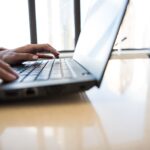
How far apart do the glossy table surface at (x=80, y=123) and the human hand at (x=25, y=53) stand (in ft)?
1.23

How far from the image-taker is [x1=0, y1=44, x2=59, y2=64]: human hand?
782 mm

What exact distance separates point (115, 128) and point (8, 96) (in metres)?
0.19

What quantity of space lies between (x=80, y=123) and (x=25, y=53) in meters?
0.57

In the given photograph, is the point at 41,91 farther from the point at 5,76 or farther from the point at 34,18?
the point at 34,18

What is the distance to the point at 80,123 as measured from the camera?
0.31 meters

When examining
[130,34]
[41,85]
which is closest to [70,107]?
[41,85]

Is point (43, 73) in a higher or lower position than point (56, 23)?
higher

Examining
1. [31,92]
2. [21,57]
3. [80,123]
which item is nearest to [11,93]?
[31,92]

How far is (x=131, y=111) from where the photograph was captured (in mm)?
350

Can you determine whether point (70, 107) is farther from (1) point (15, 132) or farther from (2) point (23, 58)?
(2) point (23, 58)

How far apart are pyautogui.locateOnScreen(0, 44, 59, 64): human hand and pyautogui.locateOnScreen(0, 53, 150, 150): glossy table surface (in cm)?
38

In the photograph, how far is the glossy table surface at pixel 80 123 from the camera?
25 centimetres

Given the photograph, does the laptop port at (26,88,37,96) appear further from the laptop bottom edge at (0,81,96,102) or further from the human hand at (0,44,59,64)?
the human hand at (0,44,59,64)

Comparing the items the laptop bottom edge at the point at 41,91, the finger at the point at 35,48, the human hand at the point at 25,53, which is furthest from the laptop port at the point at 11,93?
the finger at the point at 35,48
